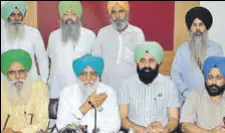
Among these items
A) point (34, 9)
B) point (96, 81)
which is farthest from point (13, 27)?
point (96, 81)

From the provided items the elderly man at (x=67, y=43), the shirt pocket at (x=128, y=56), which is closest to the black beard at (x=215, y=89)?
the shirt pocket at (x=128, y=56)

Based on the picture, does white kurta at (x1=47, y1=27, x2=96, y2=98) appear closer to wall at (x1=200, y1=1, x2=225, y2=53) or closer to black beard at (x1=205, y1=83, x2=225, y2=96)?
wall at (x1=200, y1=1, x2=225, y2=53)

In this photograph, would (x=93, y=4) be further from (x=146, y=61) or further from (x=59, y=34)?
(x=146, y=61)

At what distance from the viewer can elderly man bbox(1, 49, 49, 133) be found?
12.7 ft

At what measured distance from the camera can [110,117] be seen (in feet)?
12.6

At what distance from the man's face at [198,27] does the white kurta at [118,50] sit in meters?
0.55

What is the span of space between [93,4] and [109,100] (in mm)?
1934

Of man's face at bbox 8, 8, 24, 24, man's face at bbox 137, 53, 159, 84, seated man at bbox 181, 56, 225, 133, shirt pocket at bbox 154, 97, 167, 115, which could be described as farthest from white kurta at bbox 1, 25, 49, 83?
seated man at bbox 181, 56, 225, 133

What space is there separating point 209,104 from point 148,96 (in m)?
0.49

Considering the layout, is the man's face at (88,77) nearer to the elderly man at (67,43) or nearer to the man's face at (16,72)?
the man's face at (16,72)

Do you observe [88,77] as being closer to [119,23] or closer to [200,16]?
[119,23]

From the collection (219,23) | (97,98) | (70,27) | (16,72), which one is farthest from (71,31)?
(219,23)

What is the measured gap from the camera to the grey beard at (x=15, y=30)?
480cm

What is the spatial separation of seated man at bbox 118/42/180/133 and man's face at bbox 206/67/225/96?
1.06ft
